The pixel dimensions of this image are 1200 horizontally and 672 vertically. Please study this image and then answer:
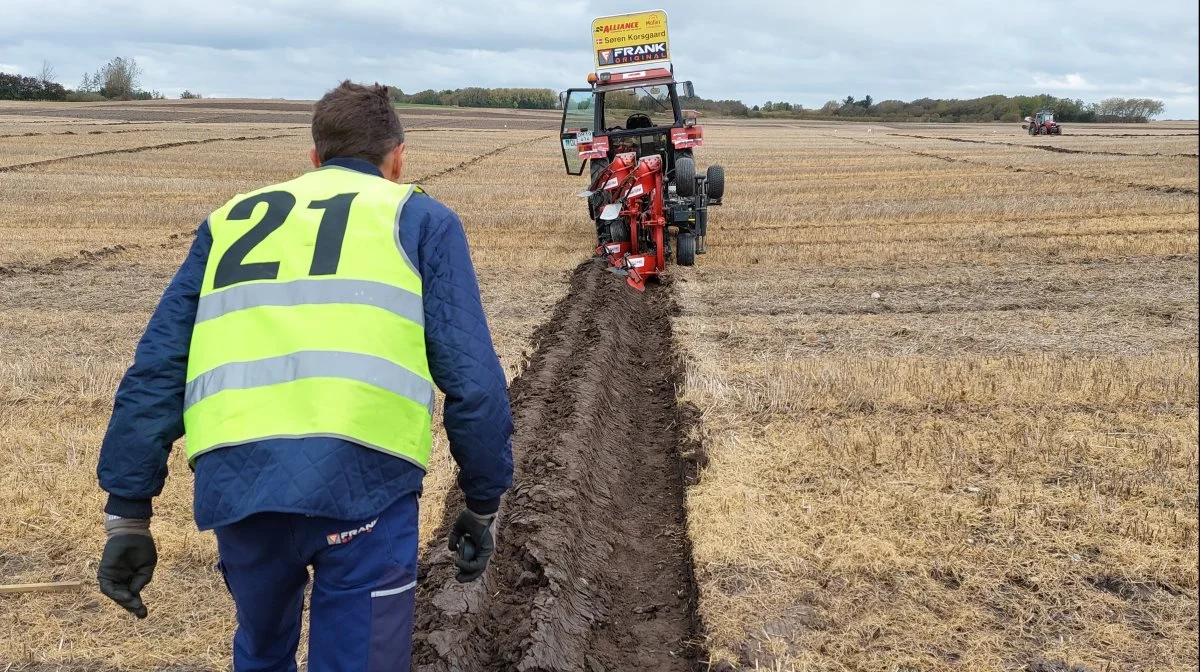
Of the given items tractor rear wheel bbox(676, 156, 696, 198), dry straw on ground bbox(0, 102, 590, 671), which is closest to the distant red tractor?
dry straw on ground bbox(0, 102, 590, 671)

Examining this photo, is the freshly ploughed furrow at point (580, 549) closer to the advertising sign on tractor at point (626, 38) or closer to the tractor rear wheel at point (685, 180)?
the tractor rear wheel at point (685, 180)

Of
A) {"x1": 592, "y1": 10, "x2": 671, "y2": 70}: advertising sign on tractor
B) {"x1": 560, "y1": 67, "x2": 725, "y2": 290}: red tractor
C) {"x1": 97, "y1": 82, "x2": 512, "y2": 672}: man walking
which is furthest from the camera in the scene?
{"x1": 592, "y1": 10, "x2": 671, "y2": 70}: advertising sign on tractor

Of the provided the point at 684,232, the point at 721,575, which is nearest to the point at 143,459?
the point at 721,575

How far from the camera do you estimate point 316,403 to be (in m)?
2.05

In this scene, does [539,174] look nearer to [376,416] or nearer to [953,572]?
[953,572]

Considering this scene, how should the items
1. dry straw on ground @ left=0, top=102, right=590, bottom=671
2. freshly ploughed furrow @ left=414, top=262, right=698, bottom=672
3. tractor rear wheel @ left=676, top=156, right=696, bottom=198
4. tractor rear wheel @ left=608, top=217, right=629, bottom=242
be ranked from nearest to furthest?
1. freshly ploughed furrow @ left=414, top=262, right=698, bottom=672
2. dry straw on ground @ left=0, top=102, right=590, bottom=671
3. tractor rear wheel @ left=608, top=217, right=629, bottom=242
4. tractor rear wheel @ left=676, top=156, right=696, bottom=198

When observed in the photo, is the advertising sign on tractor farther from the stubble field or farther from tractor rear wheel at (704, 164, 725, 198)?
the stubble field

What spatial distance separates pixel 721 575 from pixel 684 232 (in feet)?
25.9

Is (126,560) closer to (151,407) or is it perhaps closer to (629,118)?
(151,407)

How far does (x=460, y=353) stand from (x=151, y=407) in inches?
28.1

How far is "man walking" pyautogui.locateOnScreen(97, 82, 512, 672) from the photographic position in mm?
2059

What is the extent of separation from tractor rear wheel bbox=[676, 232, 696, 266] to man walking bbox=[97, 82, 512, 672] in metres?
9.52

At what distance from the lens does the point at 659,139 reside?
1288 centimetres

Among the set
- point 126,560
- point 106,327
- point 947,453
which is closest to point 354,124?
point 126,560
